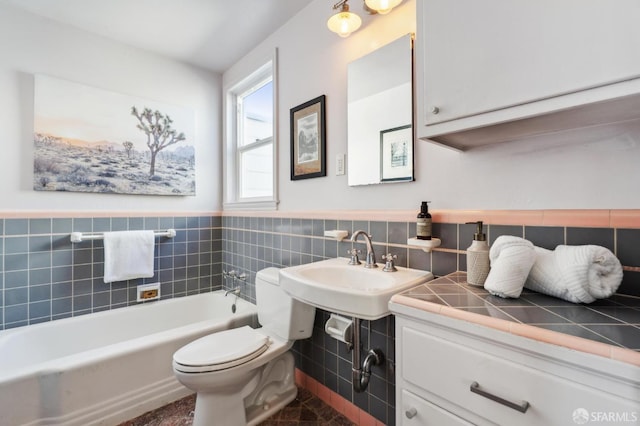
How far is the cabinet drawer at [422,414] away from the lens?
2.39ft

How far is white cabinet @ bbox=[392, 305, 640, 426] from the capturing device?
0.51 metres

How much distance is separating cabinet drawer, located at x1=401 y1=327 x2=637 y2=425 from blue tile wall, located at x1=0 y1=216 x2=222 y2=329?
2251mm

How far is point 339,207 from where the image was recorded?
5.49ft

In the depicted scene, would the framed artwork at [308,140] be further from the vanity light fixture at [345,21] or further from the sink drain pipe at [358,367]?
the sink drain pipe at [358,367]

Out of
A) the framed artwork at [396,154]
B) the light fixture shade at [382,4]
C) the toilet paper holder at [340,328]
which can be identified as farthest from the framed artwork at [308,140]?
the toilet paper holder at [340,328]

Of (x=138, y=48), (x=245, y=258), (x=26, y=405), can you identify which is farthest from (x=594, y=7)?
(x=138, y=48)

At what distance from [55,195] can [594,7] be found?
284cm

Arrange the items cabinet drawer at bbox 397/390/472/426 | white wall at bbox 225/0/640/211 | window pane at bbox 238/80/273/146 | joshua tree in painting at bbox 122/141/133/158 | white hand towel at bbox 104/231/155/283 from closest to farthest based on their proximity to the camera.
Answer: cabinet drawer at bbox 397/390/472/426 → white wall at bbox 225/0/640/211 → white hand towel at bbox 104/231/155/283 → joshua tree in painting at bbox 122/141/133/158 → window pane at bbox 238/80/273/146

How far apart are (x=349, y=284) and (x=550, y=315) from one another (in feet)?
2.66

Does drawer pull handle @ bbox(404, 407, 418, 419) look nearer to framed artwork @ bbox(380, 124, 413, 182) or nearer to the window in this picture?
framed artwork @ bbox(380, 124, 413, 182)

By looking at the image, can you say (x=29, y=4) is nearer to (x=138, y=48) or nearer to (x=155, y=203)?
(x=138, y=48)

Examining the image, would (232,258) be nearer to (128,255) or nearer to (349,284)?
(128,255)

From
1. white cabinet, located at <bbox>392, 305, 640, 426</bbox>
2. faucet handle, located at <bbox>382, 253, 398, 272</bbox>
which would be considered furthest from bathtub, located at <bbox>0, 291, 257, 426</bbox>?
white cabinet, located at <bbox>392, 305, 640, 426</bbox>

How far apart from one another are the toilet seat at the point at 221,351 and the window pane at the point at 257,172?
1.20 m
